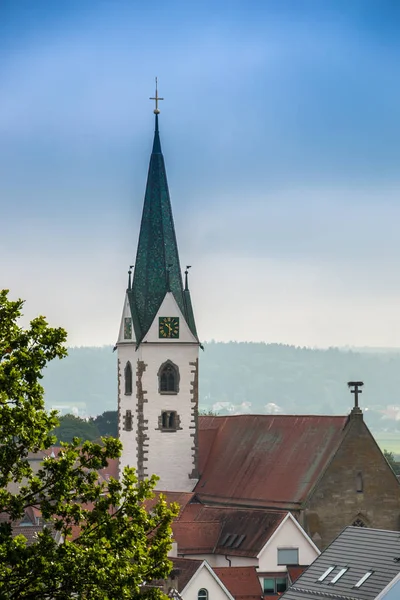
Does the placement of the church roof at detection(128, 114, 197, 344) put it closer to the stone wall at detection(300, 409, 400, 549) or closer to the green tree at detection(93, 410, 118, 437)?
the stone wall at detection(300, 409, 400, 549)

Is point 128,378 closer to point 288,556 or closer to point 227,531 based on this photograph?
point 227,531

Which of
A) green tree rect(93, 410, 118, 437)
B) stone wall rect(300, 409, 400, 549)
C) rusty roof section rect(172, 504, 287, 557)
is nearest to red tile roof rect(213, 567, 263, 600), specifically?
rusty roof section rect(172, 504, 287, 557)

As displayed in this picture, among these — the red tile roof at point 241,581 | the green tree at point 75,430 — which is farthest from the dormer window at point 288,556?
the green tree at point 75,430

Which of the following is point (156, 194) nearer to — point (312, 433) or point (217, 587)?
point (312, 433)

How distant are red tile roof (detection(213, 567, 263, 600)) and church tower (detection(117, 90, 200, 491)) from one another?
12804 millimetres

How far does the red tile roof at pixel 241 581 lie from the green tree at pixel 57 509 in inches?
1395

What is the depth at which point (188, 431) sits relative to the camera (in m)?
83.4

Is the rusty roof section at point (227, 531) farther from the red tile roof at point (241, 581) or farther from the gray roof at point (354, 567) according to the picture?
the gray roof at point (354, 567)

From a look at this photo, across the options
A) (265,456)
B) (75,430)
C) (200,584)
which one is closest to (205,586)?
(200,584)

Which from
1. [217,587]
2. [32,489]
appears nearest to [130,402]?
[217,587]

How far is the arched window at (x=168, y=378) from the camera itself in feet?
272

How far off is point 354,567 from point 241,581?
16.4 metres

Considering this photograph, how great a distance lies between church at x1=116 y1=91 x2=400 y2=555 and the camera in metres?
76.5

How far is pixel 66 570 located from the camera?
30.5 meters
